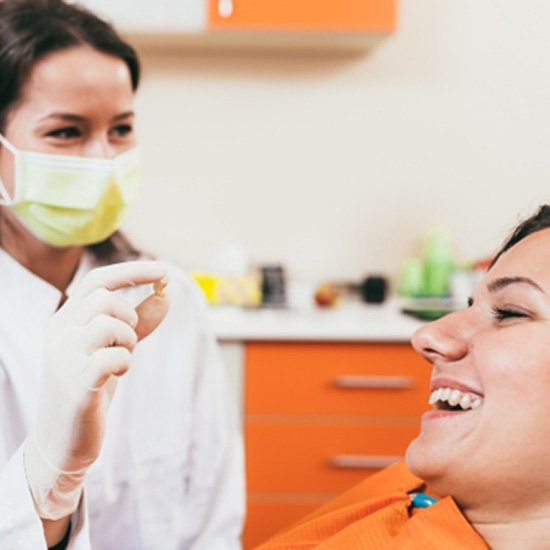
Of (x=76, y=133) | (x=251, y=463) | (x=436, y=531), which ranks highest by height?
(x=76, y=133)

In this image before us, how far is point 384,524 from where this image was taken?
1.14 m

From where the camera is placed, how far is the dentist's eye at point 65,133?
142cm

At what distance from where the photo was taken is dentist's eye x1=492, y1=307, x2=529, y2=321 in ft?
3.36

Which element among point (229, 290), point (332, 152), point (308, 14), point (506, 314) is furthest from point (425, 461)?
point (332, 152)

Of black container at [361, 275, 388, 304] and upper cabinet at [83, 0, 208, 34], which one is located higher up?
upper cabinet at [83, 0, 208, 34]

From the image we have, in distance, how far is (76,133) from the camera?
1.44 m

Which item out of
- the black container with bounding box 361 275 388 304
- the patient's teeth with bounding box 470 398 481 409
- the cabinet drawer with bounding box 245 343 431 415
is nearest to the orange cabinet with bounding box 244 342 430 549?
the cabinet drawer with bounding box 245 343 431 415

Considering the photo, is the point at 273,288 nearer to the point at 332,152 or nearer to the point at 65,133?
the point at 332,152

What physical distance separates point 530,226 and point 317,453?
1345mm

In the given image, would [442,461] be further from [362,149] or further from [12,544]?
[362,149]

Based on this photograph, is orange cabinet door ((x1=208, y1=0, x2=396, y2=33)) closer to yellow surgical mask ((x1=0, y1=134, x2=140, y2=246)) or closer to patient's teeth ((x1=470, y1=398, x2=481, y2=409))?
yellow surgical mask ((x1=0, y1=134, x2=140, y2=246))

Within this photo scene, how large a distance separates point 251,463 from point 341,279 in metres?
0.88

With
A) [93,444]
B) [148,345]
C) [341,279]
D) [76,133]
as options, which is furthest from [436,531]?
[341,279]

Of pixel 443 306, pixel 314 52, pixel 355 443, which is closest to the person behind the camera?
pixel 355 443
